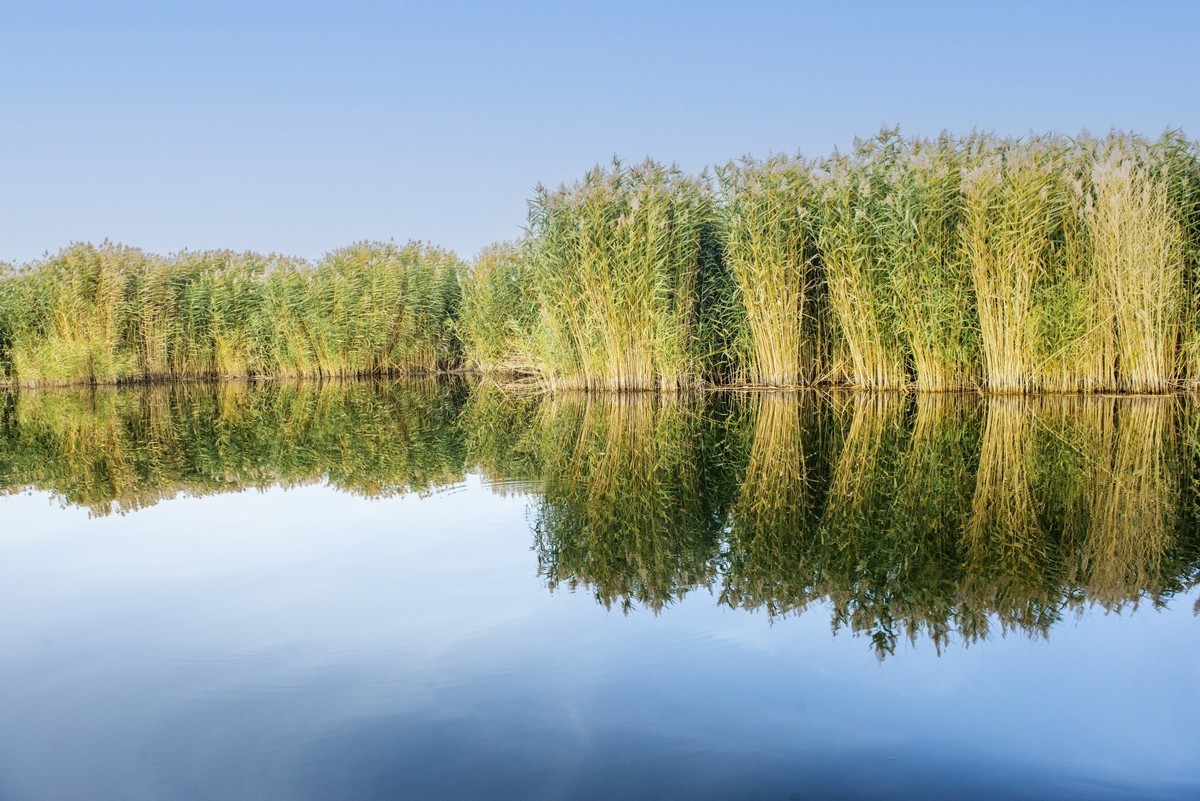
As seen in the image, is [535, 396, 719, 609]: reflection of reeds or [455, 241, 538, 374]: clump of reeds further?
[455, 241, 538, 374]: clump of reeds

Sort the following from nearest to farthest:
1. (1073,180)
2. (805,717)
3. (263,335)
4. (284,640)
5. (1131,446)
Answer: (805,717), (284,640), (1131,446), (1073,180), (263,335)

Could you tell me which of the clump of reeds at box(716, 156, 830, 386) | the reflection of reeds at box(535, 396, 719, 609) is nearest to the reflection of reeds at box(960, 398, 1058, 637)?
the reflection of reeds at box(535, 396, 719, 609)

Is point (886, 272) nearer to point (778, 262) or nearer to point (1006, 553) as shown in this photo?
point (778, 262)

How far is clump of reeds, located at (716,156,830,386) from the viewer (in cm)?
1220

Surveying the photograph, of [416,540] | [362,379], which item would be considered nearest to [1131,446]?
[416,540]

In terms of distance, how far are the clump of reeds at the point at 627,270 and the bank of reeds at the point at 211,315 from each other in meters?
7.99

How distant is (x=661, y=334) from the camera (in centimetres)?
1284

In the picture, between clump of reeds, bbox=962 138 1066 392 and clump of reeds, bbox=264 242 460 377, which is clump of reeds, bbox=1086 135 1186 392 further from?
clump of reeds, bbox=264 242 460 377

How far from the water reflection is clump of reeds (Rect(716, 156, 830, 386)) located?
766 mm

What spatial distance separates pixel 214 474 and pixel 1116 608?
6196 mm

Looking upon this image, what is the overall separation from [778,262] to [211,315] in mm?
13216

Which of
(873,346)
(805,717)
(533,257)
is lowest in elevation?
(805,717)

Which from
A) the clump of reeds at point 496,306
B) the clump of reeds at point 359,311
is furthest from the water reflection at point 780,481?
the clump of reeds at point 359,311

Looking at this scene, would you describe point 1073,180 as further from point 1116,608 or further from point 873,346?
point 1116,608
